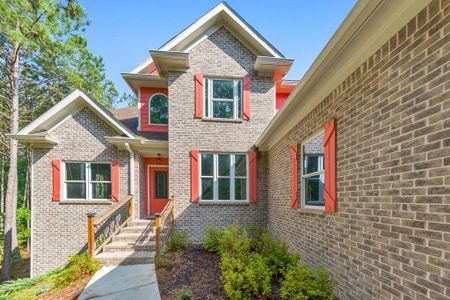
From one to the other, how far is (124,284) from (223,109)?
5667 millimetres

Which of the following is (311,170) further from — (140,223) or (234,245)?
(140,223)

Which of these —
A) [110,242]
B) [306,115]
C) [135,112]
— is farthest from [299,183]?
[135,112]

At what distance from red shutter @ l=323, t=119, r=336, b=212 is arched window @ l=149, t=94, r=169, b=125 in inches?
265

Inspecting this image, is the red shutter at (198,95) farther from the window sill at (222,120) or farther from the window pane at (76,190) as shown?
the window pane at (76,190)

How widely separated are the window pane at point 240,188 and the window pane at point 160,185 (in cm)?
309

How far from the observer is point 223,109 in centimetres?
809

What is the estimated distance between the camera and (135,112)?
1152 centimetres

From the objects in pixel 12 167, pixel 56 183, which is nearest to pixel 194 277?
pixel 56 183

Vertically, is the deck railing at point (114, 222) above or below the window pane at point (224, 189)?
below

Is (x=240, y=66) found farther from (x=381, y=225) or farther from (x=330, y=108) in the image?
(x=381, y=225)

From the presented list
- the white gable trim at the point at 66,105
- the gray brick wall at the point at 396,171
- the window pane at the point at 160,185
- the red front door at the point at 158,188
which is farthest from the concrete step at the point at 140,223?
the gray brick wall at the point at 396,171

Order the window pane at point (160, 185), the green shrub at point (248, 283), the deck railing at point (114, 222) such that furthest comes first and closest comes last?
the window pane at point (160, 185)
the deck railing at point (114, 222)
the green shrub at point (248, 283)

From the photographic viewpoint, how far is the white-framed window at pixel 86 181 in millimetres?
7805

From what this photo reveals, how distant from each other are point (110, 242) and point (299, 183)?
530 centimetres
